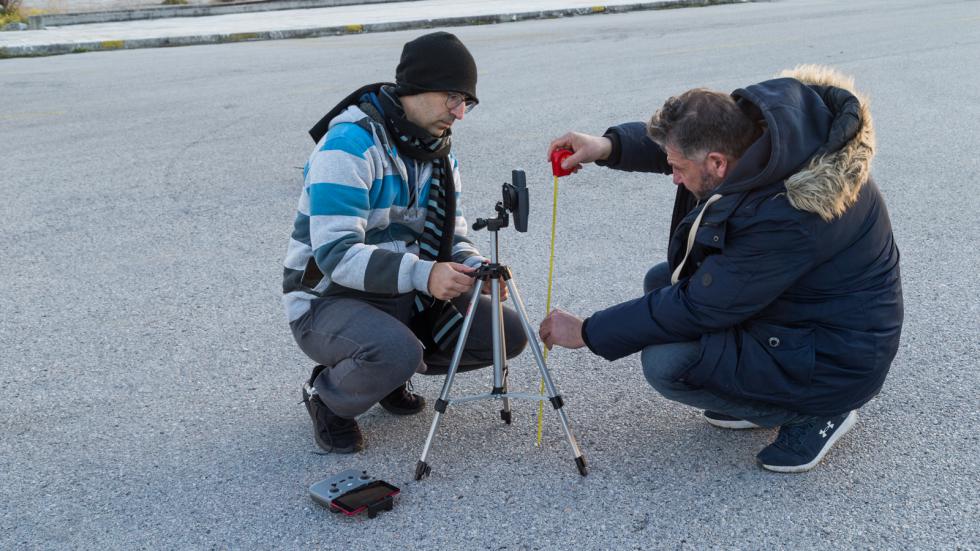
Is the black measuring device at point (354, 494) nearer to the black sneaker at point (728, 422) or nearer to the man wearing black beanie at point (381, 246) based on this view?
the man wearing black beanie at point (381, 246)

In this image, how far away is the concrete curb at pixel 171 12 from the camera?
1655cm

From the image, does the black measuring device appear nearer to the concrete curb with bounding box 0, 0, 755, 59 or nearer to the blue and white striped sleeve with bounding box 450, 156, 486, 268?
the blue and white striped sleeve with bounding box 450, 156, 486, 268

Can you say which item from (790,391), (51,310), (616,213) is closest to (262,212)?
(51,310)

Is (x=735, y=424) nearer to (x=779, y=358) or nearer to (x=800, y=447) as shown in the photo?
(x=800, y=447)

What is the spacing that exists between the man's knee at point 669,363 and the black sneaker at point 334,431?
42.9 inches

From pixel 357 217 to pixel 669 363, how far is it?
118cm

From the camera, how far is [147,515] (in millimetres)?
3381

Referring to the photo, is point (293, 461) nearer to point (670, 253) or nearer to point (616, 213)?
point (670, 253)

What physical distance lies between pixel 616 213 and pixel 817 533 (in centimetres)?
354

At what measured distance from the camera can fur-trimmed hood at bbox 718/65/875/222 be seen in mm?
3150

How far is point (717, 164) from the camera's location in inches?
132

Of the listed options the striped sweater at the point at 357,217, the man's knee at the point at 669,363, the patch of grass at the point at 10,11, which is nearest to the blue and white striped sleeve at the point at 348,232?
the striped sweater at the point at 357,217

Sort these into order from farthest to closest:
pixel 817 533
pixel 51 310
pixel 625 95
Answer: pixel 625 95 < pixel 51 310 < pixel 817 533

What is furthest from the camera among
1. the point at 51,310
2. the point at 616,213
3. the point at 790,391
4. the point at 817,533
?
the point at 616,213
